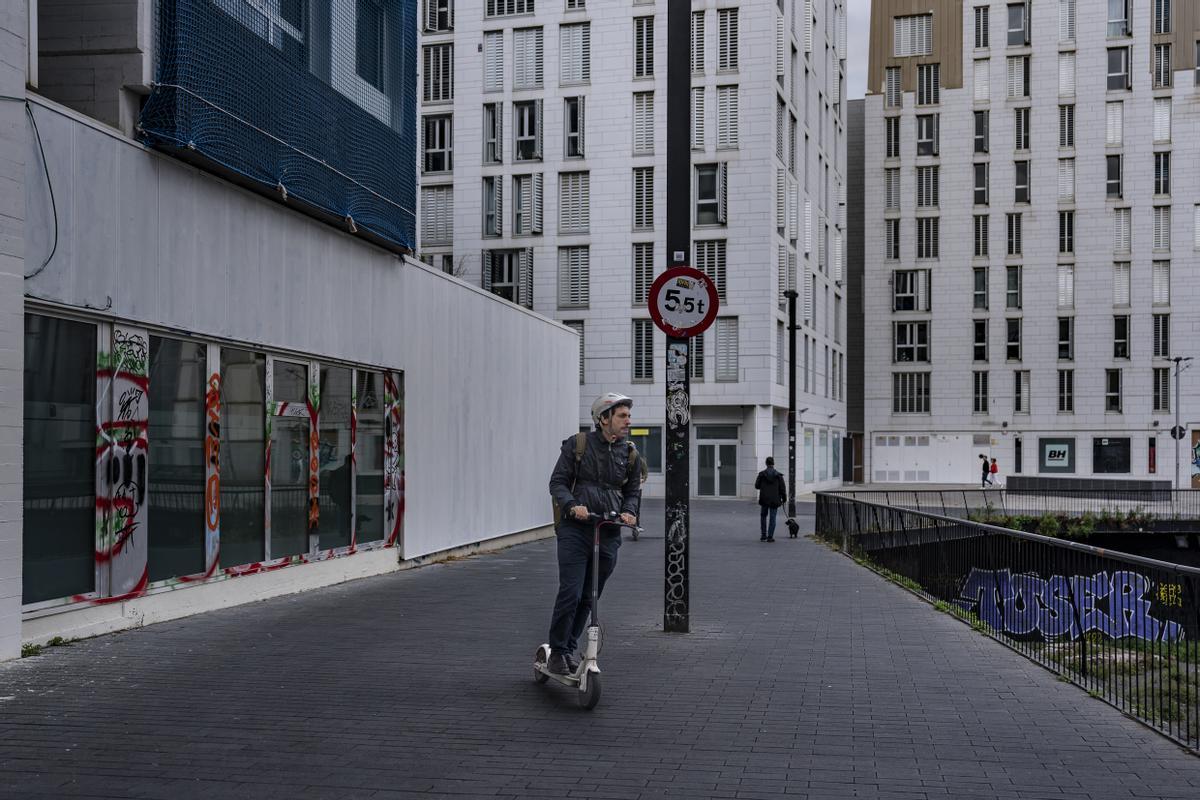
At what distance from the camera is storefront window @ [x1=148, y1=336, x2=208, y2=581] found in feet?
35.0

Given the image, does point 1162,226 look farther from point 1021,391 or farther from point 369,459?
point 369,459

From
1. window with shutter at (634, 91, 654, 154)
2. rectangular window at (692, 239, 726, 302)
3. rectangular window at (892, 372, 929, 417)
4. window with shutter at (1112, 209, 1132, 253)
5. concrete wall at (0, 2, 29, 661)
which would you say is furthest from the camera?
rectangular window at (892, 372, 929, 417)

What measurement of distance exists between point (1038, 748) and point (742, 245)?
41220mm

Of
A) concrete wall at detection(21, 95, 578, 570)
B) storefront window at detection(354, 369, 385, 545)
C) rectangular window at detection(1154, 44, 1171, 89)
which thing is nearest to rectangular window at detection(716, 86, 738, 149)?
concrete wall at detection(21, 95, 578, 570)

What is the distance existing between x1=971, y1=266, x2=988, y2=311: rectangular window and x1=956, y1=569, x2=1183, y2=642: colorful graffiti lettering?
57774 mm

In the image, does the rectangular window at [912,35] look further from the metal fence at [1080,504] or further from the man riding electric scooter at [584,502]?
the man riding electric scooter at [584,502]

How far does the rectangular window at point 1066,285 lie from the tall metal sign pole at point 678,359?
59.4 meters

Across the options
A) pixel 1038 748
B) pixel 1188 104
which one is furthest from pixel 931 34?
pixel 1038 748

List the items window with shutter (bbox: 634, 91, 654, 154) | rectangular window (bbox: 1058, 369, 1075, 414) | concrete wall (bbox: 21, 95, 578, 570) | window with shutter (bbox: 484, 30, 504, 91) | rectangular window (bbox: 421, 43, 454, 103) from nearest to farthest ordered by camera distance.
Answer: concrete wall (bbox: 21, 95, 578, 570) < window with shutter (bbox: 634, 91, 654, 154) < window with shutter (bbox: 484, 30, 504, 91) < rectangular window (bbox: 421, 43, 454, 103) < rectangular window (bbox: 1058, 369, 1075, 414)

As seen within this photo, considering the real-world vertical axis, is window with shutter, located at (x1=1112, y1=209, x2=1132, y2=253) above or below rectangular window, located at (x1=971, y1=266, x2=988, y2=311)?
above

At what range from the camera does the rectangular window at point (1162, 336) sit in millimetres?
63625

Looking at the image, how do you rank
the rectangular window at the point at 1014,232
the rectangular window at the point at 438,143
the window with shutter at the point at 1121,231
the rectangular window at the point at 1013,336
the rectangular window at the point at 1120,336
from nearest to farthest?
the rectangular window at the point at 438,143 → the window with shutter at the point at 1121,231 → the rectangular window at the point at 1120,336 → the rectangular window at the point at 1014,232 → the rectangular window at the point at 1013,336

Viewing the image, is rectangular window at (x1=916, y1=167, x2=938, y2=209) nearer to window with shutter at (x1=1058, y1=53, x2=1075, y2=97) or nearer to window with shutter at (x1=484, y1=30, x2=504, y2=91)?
window with shutter at (x1=1058, y1=53, x2=1075, y2=97)

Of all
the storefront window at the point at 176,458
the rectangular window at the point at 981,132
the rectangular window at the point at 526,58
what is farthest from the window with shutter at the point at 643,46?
the storefront window at the point at 176,458
